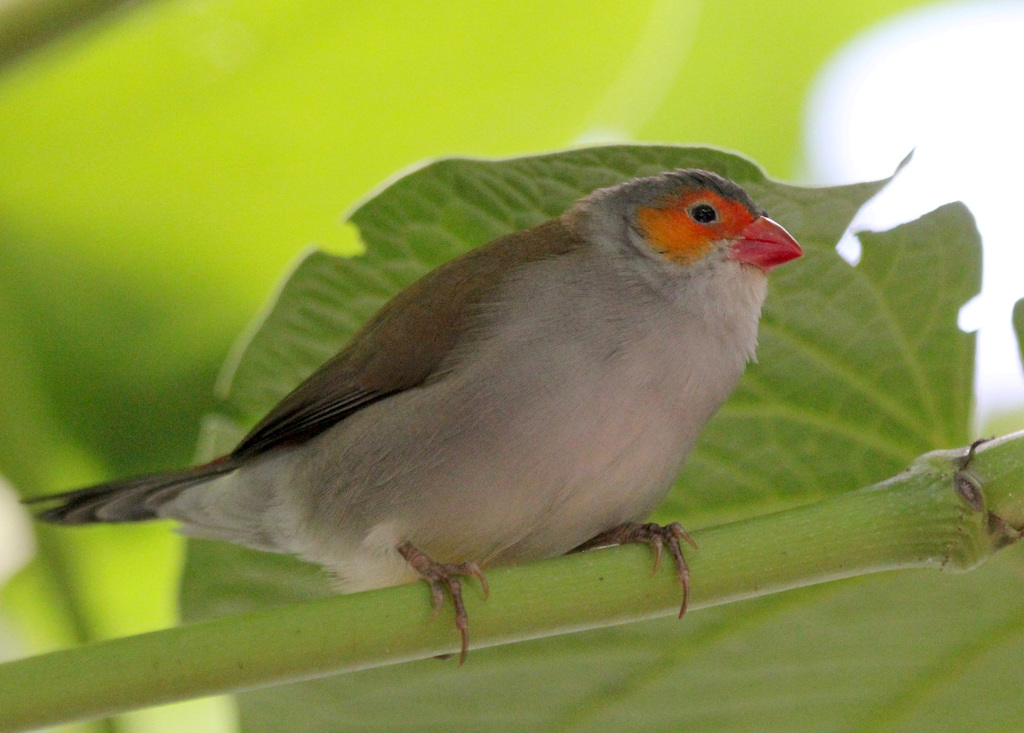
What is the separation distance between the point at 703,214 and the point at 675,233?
0.08 m

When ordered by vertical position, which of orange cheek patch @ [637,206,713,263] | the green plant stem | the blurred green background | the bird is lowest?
the green plant stem

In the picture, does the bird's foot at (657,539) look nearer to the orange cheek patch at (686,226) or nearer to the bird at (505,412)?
the bird at (505,412)

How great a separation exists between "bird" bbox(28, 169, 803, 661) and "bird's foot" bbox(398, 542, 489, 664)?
0.01 meters

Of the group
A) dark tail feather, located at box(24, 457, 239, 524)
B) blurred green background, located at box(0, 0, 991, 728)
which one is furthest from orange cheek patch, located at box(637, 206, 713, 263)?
dark tail feather, located at box(24, 457, 239, 524)

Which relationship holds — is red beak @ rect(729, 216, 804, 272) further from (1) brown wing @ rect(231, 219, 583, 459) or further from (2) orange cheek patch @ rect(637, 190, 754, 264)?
(1) brown wing @ rect(231, 219, 583, 459)

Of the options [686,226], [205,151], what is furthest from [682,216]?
[205,151]

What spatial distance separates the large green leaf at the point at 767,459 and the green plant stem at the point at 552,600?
0.50m

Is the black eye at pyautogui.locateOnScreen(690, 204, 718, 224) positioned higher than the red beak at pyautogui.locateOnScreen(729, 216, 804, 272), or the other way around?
the black eye at pyautogui.locateOnScreen(690, 204, 718, 224)

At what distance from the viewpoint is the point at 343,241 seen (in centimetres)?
351

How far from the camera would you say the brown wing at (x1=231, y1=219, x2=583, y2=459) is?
8.32 ft

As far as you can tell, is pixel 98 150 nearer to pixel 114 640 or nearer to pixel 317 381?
pixel 317 381

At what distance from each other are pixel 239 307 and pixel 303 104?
577 mm

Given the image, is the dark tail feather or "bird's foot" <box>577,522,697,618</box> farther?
the dark tail feather

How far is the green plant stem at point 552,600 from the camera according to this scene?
154cm
